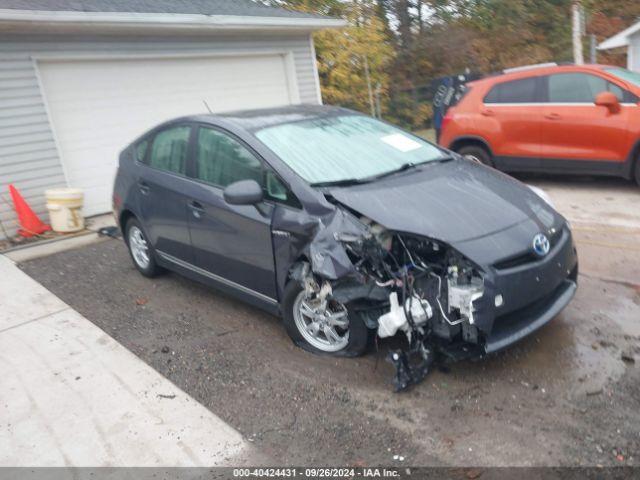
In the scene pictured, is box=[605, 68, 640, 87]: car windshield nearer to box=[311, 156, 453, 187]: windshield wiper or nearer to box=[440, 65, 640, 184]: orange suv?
box=[440, 65, 640, 184]: orange suv

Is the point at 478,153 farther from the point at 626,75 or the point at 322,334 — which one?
the point at 322,334

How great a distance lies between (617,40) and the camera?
59.3 feet

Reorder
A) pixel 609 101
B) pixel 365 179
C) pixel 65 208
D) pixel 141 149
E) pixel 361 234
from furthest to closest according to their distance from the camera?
pixel 65 208 → pixel 609 101 → pixel 141 149 → pixel 365 179 → pixel 361 234

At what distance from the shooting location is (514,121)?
778 cm

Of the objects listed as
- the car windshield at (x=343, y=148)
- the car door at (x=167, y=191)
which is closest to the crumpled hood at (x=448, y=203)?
the car windshield at (x=343, y=148)

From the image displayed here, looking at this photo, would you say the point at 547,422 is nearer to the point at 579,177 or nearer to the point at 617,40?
the point at 579,177

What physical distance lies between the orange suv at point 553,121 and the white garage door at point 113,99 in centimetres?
414

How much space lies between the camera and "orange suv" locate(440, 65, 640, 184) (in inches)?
270

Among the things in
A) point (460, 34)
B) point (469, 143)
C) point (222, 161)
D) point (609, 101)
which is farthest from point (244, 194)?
point (460, 34)

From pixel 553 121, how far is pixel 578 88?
0.52m

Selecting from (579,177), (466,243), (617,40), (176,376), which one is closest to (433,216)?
(466,243)

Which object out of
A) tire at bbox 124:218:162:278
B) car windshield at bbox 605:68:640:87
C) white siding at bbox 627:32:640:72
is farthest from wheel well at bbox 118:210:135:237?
white siding at bbox 627:32:640:72

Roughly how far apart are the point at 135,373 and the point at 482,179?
2818 millimetres

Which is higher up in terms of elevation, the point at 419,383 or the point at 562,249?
the point at 562,249
